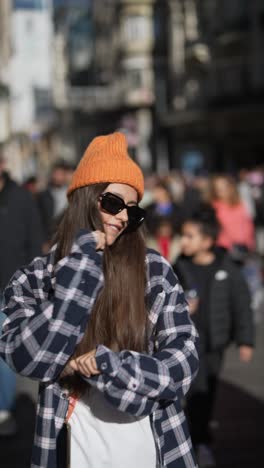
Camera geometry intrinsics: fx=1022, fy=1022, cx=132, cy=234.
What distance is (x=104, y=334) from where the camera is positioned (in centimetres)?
289

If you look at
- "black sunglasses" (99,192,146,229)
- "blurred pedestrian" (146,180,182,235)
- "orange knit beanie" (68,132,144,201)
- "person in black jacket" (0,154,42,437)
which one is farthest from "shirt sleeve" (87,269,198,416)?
"blurred pedestrian" (146,180,182,235)

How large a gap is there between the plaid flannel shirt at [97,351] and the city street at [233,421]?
130 inches

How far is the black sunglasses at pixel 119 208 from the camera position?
9.50ft

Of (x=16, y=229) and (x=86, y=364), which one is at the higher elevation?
(x=86, y=364)

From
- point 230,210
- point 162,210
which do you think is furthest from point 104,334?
point 162,210

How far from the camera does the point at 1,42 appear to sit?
69312mm

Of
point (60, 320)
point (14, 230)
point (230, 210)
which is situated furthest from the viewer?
point (230, 210)

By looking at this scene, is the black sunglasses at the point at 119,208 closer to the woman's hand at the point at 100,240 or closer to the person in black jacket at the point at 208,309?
the woman's hand at the point at 100,240

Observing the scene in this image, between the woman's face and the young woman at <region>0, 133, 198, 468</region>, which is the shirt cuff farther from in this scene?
the woman's face

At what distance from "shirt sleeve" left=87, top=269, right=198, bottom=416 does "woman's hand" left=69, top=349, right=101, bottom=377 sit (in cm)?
2

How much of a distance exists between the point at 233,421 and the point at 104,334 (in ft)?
15.2

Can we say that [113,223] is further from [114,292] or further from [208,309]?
[208,309]

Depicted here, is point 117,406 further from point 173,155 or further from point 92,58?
point 92,58

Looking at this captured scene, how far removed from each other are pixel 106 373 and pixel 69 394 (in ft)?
0.90
